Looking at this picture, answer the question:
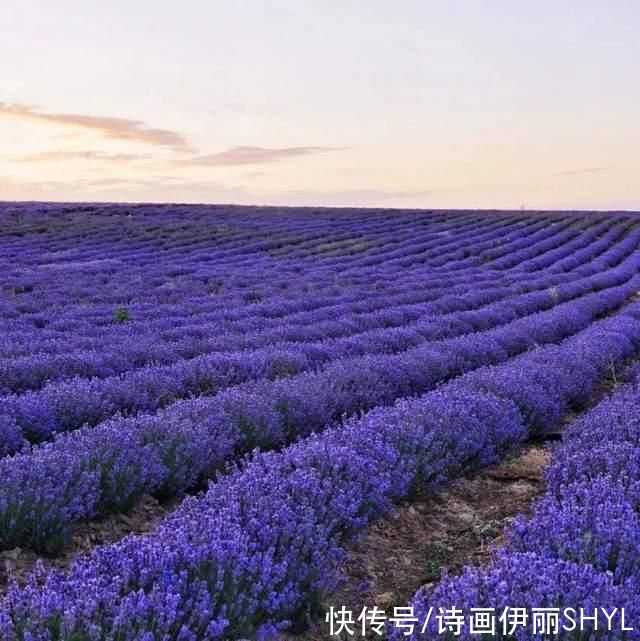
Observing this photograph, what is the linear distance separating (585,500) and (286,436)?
2662 mm

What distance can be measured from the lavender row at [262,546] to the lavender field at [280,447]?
1cm

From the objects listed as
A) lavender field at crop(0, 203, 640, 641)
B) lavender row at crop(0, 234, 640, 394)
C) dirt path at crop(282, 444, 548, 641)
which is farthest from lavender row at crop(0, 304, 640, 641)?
lavender row at crop(0, 234, 640, 394)

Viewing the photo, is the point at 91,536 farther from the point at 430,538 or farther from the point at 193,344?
the point at 193,344

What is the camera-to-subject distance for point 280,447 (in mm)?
5551

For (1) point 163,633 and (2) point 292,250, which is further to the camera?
(2) point 292,250

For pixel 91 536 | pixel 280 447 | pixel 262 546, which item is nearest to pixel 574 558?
pixel 262 546

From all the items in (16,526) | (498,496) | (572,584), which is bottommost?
(498,496)

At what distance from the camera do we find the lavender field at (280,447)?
8.48 ft

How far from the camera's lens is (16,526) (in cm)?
369

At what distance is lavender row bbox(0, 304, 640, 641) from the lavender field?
1cm

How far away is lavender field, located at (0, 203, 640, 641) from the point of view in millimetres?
2586

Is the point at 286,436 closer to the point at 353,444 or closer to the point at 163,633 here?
the point at 353,444

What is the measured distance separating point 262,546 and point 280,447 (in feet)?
8.35

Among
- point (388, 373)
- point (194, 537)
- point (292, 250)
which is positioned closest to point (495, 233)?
point (292, 250)
